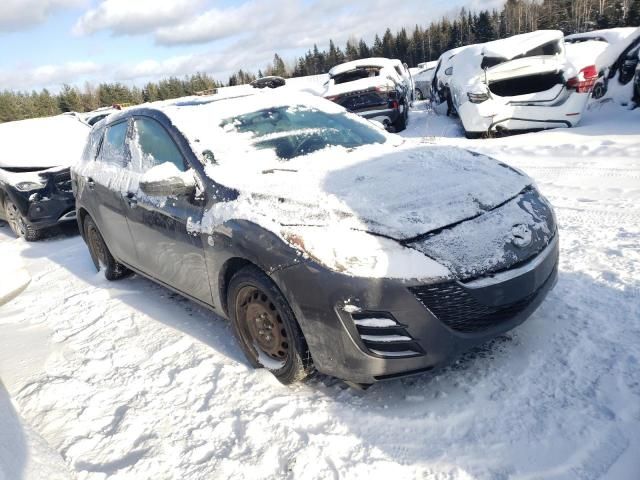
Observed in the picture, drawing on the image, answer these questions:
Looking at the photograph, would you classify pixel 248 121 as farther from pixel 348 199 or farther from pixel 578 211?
pixel 578 211

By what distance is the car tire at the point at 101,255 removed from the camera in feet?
16.3

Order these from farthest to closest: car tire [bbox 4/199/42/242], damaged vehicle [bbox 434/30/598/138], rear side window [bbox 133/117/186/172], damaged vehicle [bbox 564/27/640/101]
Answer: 1. damaged vehicle [bbox 564/27/640/101]
2. damaged vehicle [bbox 434/30/598/138]
3. car tire [bbox 4/199/42/242]
4. rear side window [bbox 133/117/186/172]

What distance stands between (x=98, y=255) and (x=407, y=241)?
3.99m

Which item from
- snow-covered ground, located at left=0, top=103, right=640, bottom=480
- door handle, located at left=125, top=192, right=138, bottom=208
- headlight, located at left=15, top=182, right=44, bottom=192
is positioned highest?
door handle, located at left=125, top=192, right=138, bottom=208

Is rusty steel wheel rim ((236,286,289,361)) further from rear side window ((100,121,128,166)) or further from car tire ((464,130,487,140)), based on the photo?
car tire ((464,130,487,140))

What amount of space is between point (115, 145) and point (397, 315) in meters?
3.31

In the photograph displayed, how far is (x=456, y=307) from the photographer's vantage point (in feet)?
7.52

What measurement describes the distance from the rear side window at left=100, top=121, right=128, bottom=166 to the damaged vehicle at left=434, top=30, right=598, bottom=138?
6.20 m

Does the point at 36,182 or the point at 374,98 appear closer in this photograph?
the point at 36,182

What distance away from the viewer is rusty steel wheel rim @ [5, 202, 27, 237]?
24.8ft

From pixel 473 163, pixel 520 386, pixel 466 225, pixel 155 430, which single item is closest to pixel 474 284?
pixel 466 225

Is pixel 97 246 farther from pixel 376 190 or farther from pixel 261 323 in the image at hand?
pixel 376 190

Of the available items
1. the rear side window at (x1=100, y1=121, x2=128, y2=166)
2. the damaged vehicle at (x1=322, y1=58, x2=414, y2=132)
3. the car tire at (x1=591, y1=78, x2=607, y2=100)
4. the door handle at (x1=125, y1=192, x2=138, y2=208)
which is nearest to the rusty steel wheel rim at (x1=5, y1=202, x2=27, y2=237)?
the rear side window at (x1=100, y1=121, x2=128, y2=166)

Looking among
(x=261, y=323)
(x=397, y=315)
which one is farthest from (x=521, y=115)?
(x=397, y=315)
